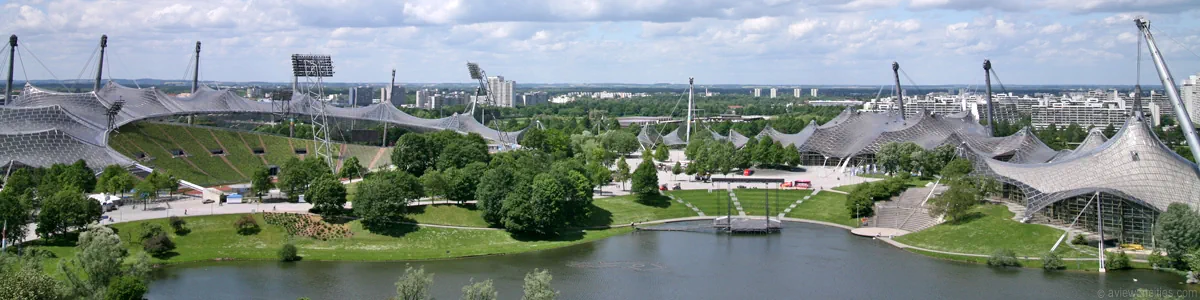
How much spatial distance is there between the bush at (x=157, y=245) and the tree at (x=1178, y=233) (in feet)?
152

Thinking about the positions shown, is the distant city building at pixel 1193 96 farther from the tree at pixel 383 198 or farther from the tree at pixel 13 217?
the tree at pixel 13 217

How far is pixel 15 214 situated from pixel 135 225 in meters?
5.55

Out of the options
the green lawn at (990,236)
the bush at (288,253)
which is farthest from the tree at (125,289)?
the green lawn at (990,236)

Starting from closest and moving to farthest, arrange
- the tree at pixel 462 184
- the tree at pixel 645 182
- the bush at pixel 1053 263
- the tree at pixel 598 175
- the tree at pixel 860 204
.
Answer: the bush at pixel 1053 263 → the tree at pixel 462 184 → the tree at pixel 860 204 → the tree at pixel 645 182 → the tree at pixel 598 175

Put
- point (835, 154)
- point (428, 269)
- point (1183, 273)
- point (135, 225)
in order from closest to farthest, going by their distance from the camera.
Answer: point (1183, 273) → point (428, 269) → point (135, 225) → point (835, 154)

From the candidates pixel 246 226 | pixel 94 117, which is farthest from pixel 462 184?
pixel 94 117

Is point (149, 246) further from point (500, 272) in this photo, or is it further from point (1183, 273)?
point (1183, 273)

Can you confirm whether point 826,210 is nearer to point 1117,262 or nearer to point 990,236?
point 990,236

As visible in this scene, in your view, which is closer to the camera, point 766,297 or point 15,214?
point 766,297

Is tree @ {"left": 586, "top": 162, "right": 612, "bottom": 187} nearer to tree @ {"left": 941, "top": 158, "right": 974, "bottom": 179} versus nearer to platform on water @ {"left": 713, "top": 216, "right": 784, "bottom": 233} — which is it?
platform on water @ {"left": 713, "top": 216, "right": 784, "bottom": 233}

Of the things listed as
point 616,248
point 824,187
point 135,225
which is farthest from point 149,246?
point 824,187

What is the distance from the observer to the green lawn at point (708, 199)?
219 feet

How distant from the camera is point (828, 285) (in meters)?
45.2

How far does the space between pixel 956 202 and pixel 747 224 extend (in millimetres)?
11601
